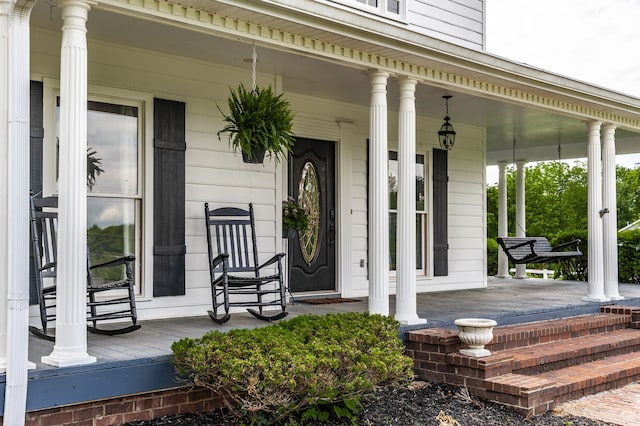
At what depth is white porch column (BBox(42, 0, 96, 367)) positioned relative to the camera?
11.5 ft

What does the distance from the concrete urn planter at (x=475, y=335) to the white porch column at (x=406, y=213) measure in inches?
24.5

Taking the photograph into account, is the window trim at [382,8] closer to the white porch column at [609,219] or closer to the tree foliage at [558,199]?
the white porch column at [609,219]

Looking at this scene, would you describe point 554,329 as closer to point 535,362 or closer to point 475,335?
point 535,362

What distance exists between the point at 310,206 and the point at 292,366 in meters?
3.79

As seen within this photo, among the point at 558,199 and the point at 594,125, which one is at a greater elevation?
the point at 558,199

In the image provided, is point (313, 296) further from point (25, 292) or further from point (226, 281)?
point (25, 292)

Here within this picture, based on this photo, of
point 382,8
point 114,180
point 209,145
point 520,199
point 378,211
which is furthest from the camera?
point 520,199

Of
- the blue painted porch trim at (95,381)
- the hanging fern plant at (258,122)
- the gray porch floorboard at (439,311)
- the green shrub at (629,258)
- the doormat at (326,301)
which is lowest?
the blue painted porch trim at (95,381)

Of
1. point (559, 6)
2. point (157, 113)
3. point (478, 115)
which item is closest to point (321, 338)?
point (157, 113)

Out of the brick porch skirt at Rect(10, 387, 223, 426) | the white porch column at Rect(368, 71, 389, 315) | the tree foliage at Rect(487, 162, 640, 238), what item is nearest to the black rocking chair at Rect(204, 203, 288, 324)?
the white porch column at Rect(368, 71, 389, 315)

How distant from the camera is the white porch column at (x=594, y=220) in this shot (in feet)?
23.8

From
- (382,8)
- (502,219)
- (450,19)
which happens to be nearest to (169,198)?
(382,8)

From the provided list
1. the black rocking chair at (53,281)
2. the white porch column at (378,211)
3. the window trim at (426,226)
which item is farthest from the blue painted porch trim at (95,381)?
the window trim at (426,226)

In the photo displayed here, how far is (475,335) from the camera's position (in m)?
4.60
